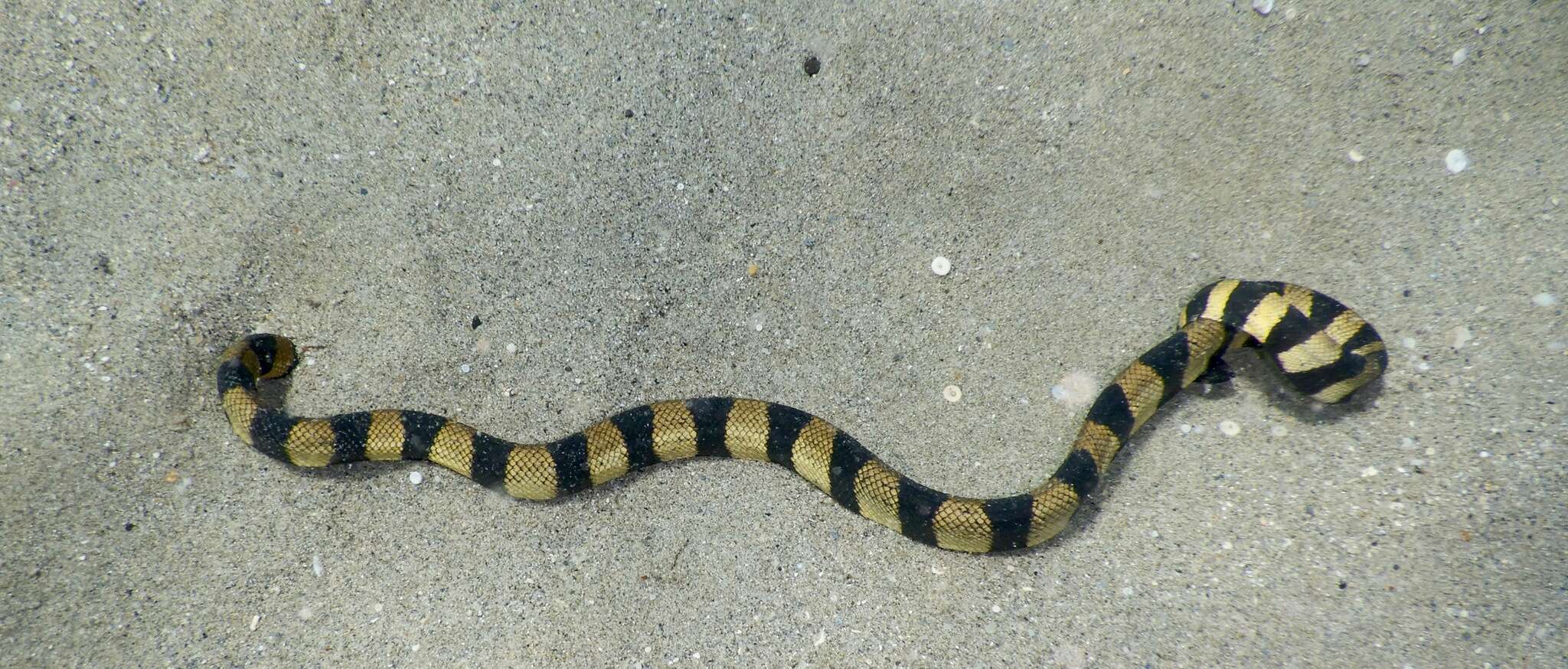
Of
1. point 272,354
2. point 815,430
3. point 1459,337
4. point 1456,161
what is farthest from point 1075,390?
point 272,354

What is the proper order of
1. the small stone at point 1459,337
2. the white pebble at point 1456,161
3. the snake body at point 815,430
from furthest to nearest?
1. the white pebble at point 1456,161
2. the small stone at point 1459,337
3. the snake body at point 815,430

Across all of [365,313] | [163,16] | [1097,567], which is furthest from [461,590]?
[163,16]

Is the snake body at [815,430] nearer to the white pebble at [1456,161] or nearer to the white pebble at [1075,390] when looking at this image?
the white pebble at [1075,390]

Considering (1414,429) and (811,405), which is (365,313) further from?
(1414,429)

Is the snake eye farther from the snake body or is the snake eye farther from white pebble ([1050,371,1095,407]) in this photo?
white pebble ([1050,371,1095,407])

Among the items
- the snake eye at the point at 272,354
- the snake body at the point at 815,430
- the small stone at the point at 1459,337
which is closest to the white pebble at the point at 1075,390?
the snake body at the point at 815,430

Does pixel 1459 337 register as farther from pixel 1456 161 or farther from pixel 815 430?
pixel 815 430
